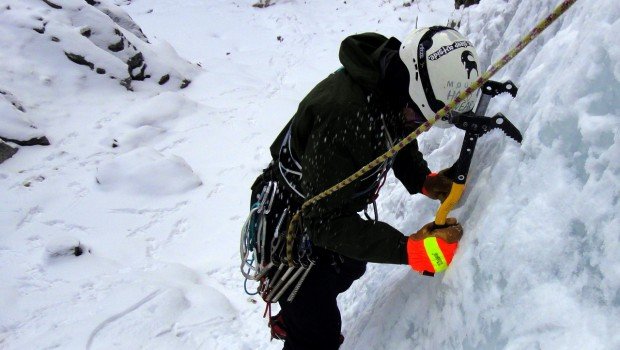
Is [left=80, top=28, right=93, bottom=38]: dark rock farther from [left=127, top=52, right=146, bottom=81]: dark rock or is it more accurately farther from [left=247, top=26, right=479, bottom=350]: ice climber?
[left=247, top=26, right=479, bottom=350]: ice climber

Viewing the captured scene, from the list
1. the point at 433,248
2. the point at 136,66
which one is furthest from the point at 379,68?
the point at 136,66

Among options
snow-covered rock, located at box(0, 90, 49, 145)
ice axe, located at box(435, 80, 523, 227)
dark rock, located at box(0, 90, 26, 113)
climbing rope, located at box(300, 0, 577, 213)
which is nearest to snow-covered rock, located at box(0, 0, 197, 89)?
dark rock, located at box(0, 90, 26, 113)

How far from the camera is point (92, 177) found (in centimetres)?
726

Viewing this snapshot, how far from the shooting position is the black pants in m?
2.49

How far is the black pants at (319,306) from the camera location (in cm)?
249

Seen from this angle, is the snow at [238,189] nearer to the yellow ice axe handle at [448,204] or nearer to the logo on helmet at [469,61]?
the yellow ice axe handle at [448,204]

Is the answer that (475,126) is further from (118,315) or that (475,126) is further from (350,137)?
(118,315)

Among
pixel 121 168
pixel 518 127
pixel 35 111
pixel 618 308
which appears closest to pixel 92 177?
pixel 121 168

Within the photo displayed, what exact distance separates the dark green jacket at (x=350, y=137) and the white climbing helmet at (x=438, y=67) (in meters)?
→ 0.09

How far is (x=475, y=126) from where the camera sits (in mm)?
1805

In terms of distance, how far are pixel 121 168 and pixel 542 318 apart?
21.8 feet

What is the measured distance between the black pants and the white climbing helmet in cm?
100

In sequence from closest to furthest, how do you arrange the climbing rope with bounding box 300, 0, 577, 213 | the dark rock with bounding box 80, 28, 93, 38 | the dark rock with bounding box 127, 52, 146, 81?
the climbing rope with bounding box 300, 0, 577, 213 → the dark rock with bounding box 80, 28, 93, 38 → the dark rock with bounding box 127, 52, 146, 81

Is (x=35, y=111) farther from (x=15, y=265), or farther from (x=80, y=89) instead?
(x=15, y=265)
